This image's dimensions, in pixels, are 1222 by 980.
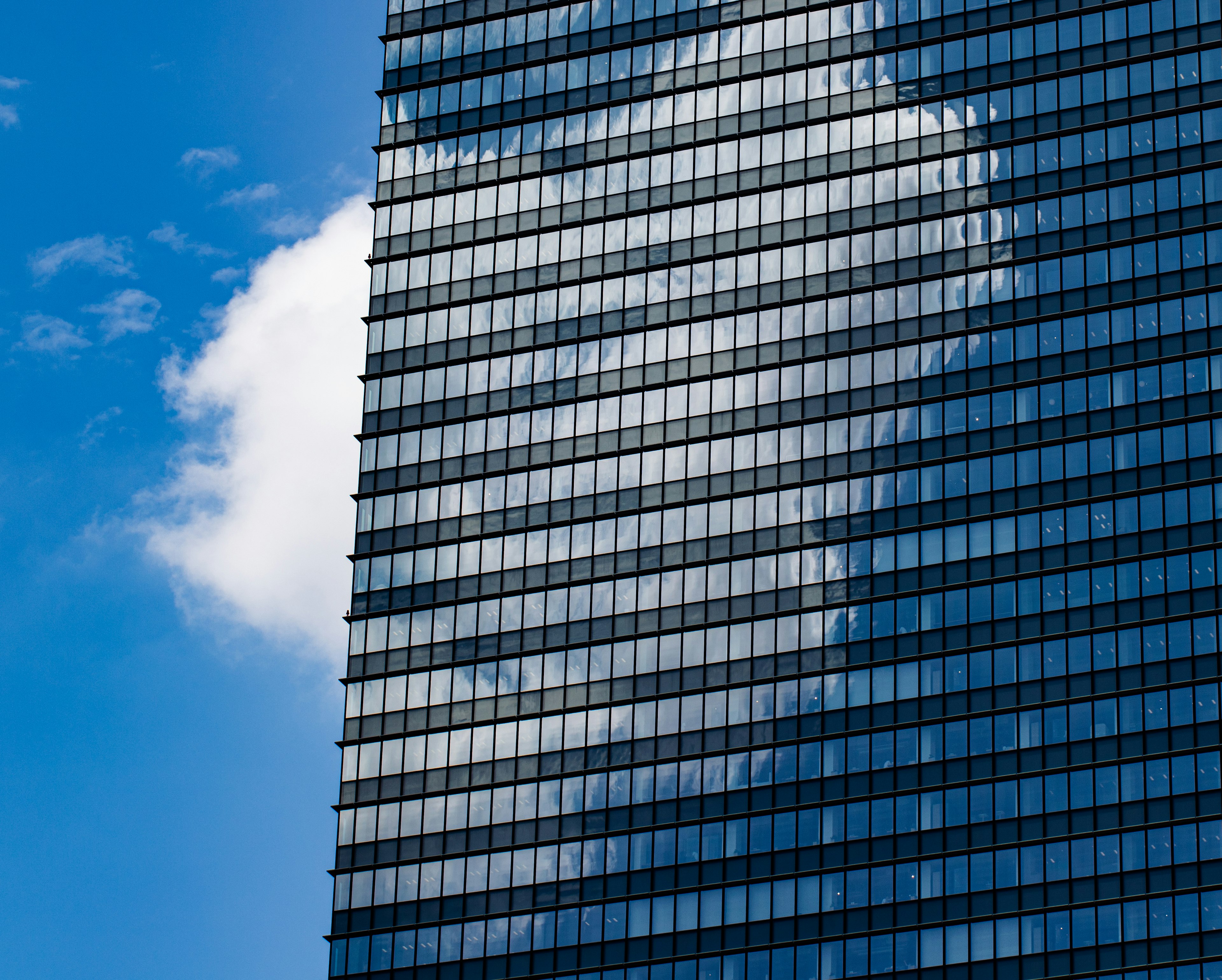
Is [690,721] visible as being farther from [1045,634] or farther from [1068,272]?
[1068,272]

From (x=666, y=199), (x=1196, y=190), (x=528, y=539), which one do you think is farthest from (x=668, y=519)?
(x=1196, y=190)

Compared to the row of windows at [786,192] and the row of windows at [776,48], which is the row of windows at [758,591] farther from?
the row of windows at [776,48]

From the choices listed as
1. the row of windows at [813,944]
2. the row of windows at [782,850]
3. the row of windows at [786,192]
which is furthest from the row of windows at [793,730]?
the row of windows at [786,192]

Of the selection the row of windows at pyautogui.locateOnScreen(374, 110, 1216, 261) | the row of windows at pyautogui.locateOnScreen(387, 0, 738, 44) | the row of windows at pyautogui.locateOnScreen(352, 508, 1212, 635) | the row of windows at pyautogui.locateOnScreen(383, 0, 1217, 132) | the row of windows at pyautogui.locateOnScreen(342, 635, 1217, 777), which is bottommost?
the row of windows at pyautogui.locateOnScreen(342, 635, 1217, 777)

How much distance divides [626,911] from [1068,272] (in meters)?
34.3

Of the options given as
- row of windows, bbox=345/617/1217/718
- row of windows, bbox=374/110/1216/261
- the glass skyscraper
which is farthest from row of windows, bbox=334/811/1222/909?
row of windows, bbox=374/110/1216/261

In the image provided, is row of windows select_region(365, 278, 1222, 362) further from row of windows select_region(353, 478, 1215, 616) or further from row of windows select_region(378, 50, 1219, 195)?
row of windows select_region(353, 478, 1215, 616)

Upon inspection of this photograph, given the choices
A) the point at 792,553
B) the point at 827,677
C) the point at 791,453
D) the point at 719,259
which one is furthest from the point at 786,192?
the point at 827,677

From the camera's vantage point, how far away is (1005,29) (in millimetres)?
136375

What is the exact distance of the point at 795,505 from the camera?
429 ft

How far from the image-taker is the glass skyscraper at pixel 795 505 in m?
122

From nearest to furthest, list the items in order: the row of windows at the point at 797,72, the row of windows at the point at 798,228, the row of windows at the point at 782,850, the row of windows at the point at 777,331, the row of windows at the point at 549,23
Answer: the row of windows at the point at 782,850 → the row of windows at the point at 777,331 → the row of windows at the point at 798,228 → the row of windows at the point at 797,72 → the row of windows at the point at 549,23

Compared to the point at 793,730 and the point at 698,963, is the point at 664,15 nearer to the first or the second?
the point at 793,730

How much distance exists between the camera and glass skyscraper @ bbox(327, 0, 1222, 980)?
399 feet
